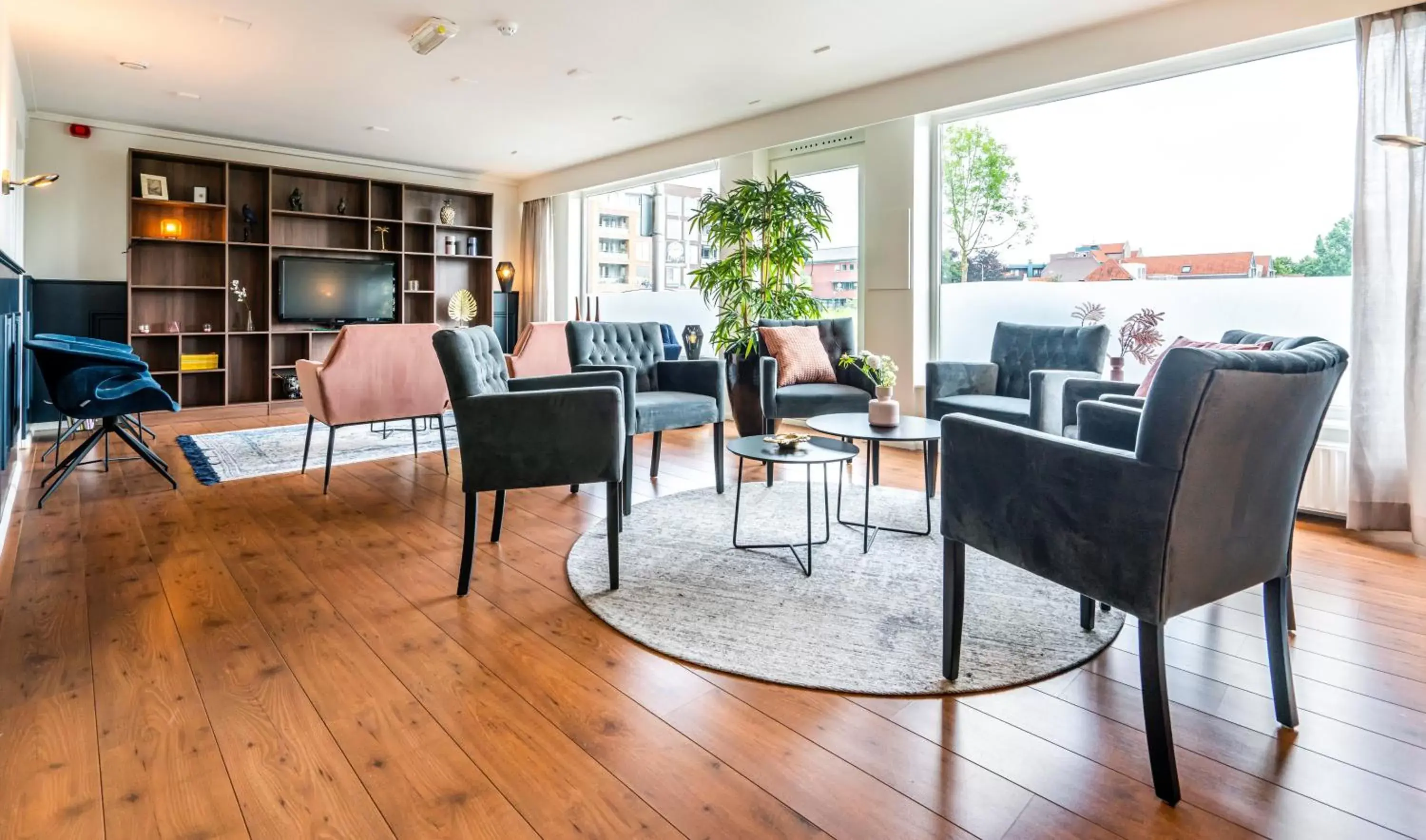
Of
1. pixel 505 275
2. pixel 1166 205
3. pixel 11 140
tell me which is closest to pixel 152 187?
pixel 11 140

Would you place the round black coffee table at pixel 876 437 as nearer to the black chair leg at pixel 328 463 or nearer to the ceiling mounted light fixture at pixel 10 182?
the black chair leg at pixel 328 463

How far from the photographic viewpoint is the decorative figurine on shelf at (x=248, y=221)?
693 centimetres

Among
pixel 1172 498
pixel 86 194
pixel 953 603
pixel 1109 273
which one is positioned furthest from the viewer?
pixel 86 194

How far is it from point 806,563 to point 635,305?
5320 millimetres

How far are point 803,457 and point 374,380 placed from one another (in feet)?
8.79

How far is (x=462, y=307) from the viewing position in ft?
26.9

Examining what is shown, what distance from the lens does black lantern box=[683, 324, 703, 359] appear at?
660cm

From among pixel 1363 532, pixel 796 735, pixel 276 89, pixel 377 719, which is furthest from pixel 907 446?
pixel 276 89

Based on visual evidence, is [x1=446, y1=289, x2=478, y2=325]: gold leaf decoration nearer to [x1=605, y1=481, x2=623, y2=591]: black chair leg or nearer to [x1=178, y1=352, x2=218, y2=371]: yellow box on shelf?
[x1=178, y1=352, x2=218, y2=371]: yellow box on shelf

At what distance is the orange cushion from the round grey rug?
1369 mm

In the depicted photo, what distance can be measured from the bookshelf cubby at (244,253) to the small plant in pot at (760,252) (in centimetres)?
403

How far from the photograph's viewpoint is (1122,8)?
3.79 meters

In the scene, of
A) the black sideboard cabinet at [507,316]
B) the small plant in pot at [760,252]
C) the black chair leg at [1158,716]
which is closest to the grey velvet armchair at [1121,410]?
the black chair leg at [1158,716]

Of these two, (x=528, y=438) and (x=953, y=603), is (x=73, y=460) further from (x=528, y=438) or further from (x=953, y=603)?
(x=953, y=603)
